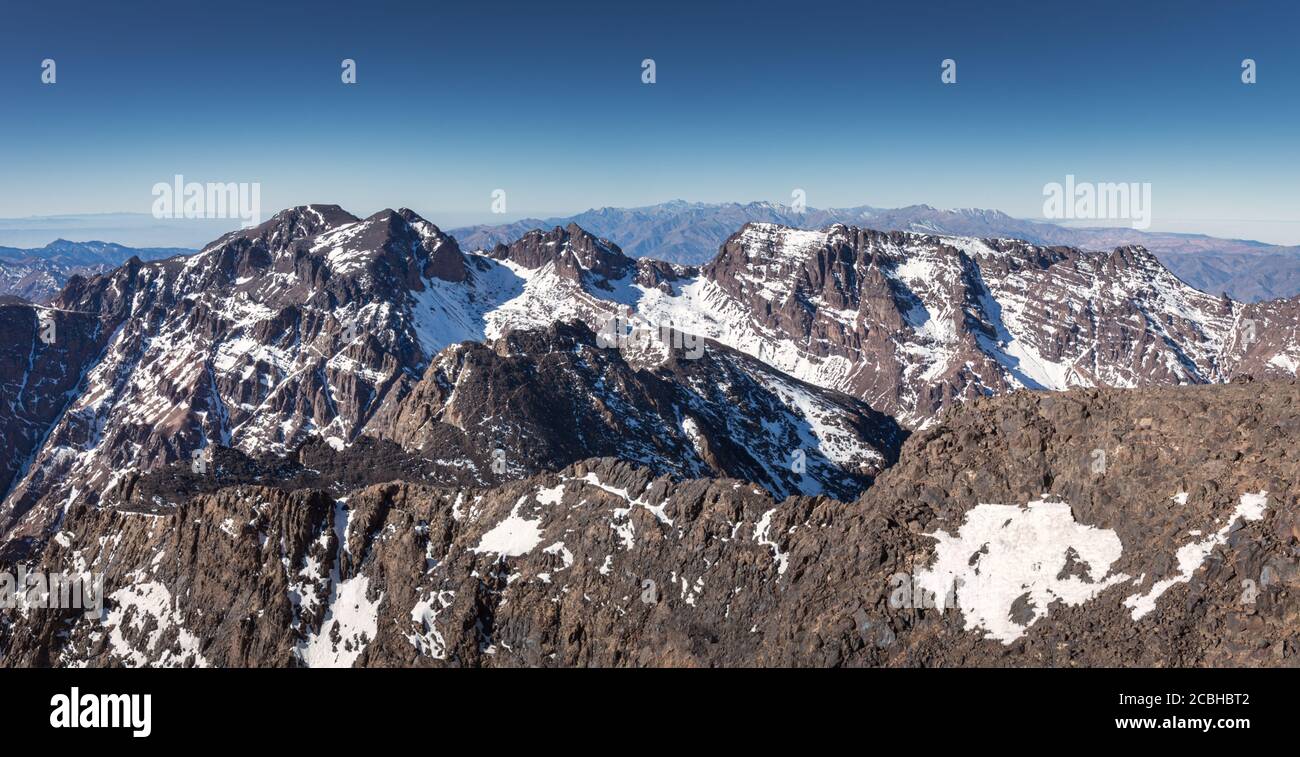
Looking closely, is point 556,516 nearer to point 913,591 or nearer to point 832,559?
point 832,559

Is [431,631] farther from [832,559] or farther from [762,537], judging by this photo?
[832,559]

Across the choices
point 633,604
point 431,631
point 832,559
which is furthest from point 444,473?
point 832,559

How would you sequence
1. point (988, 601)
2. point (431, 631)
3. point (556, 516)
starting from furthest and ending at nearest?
point (556, 516) < point (431, 631) < point (988, 601)
